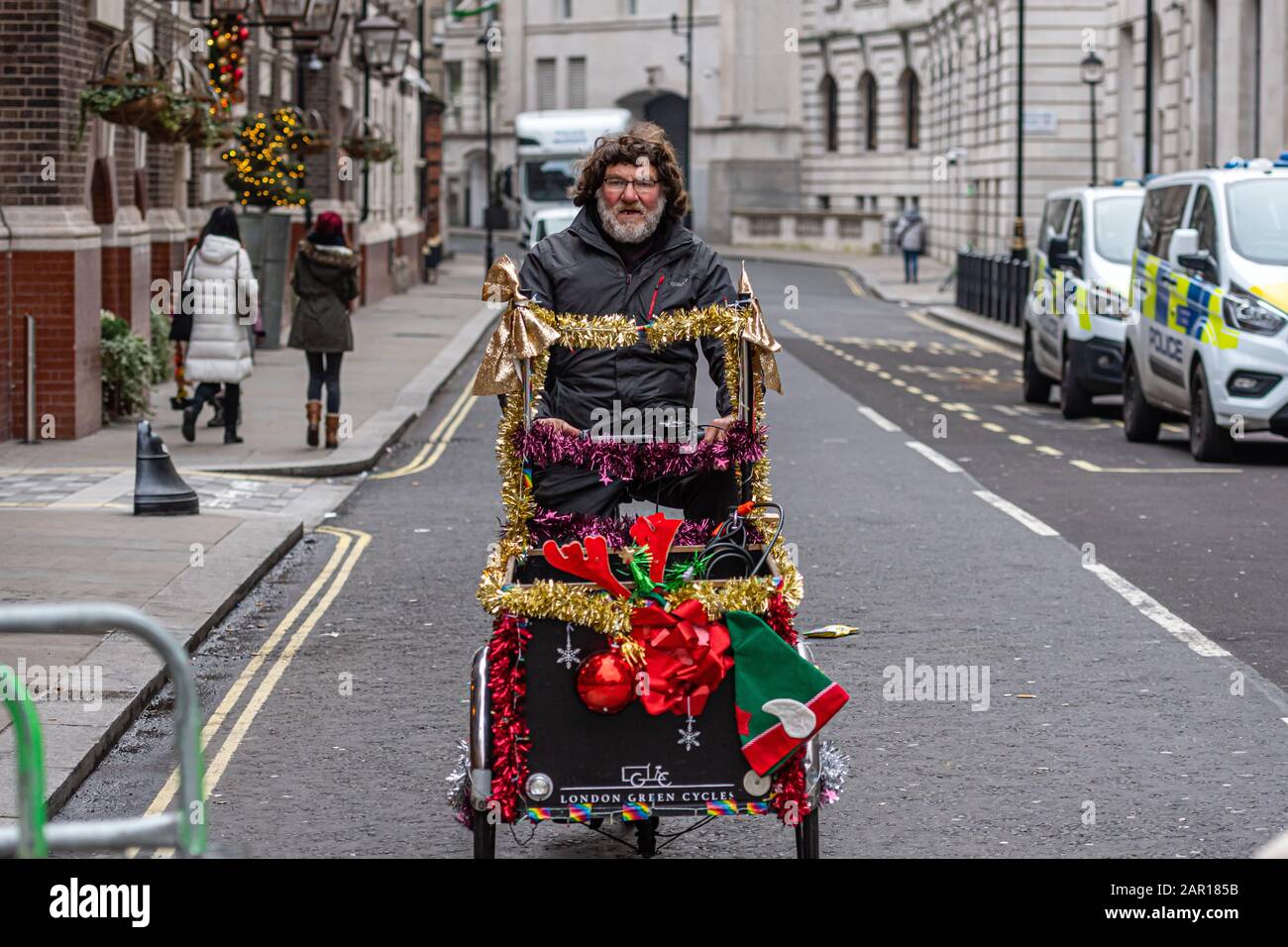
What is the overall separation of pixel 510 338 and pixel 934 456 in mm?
11179

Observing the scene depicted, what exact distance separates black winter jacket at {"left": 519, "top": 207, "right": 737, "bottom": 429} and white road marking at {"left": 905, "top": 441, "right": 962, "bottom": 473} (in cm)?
990

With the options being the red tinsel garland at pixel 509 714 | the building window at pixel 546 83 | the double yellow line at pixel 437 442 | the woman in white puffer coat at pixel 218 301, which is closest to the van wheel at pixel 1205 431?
the double yellow line at pixel 437 442

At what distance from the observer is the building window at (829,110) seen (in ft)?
254

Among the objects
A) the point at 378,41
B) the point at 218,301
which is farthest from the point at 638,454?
the point at 378,41

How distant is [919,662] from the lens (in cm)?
875

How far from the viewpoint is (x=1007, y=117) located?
53.1 m

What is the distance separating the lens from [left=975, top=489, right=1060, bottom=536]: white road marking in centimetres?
1251

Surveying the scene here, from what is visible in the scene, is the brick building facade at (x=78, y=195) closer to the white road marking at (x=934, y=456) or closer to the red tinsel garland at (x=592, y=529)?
the white road marking at (x=934, y=456)

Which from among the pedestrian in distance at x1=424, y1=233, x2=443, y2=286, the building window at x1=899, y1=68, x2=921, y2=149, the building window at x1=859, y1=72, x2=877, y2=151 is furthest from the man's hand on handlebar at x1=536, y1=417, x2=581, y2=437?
the building window at x1=859, y1=72, x2=877, y2=151

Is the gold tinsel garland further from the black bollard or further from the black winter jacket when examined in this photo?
the black bollard

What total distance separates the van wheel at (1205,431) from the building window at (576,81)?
246 ft

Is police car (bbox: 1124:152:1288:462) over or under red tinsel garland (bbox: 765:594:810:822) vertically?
over

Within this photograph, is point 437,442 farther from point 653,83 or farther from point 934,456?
point 653,83
